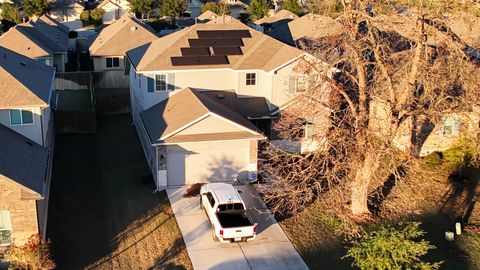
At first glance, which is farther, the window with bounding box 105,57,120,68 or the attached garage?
the window with bounding box 105,57,120,68

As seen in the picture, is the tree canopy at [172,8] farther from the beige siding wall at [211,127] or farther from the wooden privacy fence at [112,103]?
the beige siding wall at [211,127]

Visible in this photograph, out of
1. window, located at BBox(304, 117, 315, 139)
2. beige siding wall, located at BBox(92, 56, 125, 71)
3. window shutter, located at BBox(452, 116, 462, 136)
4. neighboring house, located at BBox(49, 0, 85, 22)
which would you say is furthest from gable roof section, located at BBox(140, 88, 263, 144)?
neighboring house, located at BBox(49, 0, 85, 22)

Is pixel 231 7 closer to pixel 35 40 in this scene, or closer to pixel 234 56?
pixel 35 40

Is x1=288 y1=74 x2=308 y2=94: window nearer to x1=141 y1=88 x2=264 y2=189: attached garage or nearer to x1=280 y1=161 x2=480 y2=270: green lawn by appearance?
x1=141 y1=88 x2=264 y2=189: attached garage

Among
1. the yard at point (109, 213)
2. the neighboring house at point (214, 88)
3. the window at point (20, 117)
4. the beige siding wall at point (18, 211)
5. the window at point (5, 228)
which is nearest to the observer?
the beige siding wall at point (18, 211)

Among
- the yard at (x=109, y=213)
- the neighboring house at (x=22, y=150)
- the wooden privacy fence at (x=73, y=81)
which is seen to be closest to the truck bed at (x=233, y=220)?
the yard at (x=109, y=213)

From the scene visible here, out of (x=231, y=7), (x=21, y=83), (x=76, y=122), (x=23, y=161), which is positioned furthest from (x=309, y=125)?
(x=231, y=7)
